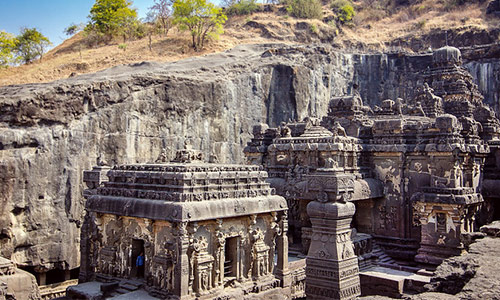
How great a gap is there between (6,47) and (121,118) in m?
14.2

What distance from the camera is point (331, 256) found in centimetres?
835

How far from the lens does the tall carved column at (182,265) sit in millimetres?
11250

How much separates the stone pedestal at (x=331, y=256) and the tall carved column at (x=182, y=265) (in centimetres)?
380

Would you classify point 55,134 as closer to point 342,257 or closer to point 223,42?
point 342,257

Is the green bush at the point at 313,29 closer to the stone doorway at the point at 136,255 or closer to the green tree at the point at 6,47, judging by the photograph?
the green tree at the point at 6,47

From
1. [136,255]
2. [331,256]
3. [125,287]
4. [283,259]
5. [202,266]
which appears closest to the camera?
[331,256]

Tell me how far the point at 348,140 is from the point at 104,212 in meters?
9.99

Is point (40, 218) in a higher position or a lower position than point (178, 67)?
lower

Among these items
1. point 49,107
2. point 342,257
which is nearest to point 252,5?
point 49,107

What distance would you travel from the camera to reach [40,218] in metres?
21.9

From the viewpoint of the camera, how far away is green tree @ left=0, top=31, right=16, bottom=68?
33125mm

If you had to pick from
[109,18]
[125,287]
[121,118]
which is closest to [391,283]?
[125,287]

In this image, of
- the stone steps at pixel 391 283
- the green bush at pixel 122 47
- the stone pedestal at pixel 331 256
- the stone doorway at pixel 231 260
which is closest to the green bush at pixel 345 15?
the green bush at pixel 122 47

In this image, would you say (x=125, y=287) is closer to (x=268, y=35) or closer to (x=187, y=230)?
(x=187, y=230)
